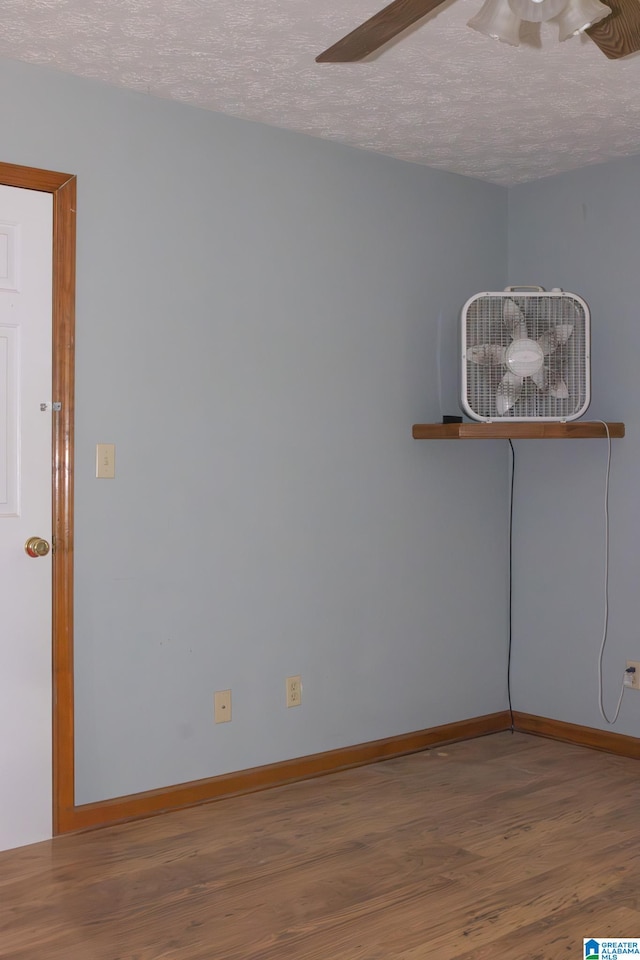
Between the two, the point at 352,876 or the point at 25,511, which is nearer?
the point at 352,876

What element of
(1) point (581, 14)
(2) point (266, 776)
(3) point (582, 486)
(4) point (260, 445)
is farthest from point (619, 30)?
(2) point (266, 776)

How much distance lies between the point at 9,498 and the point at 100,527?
1.04 ft

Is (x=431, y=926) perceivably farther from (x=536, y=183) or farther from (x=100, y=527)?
(x=536, y=183)

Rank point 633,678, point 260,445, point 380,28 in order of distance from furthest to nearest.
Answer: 1. point 633,678
2. point 260,445
3. point 380,28

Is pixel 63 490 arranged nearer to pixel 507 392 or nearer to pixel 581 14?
pixel 507 392

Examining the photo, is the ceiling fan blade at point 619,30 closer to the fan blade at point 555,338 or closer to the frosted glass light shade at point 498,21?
the frosted glass light shade at point 498,21

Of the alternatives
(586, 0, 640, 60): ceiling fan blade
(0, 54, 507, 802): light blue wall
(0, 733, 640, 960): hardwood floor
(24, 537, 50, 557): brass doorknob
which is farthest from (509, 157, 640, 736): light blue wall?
(24, 537, 50, 557): brass doorknob

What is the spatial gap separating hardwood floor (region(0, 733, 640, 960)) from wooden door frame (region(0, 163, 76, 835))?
0.77ft

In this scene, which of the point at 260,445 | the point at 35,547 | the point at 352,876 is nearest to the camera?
the point at 352,876

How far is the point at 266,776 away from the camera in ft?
11.4

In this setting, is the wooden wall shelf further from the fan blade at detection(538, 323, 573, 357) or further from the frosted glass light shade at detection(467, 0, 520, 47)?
the frosted glass light shade at detection(467, 0, 520, 47)

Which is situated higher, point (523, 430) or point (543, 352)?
point (543, 352)

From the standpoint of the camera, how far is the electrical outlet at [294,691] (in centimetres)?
355

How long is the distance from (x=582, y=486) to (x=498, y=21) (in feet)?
8.29
